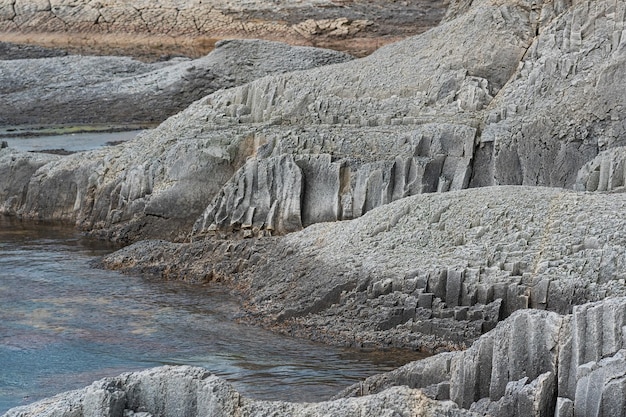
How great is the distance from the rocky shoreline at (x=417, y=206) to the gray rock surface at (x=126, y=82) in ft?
19.6

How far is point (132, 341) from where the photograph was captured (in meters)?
10.5

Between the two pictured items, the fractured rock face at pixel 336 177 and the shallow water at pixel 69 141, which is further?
the shallow water at pixel 69 141

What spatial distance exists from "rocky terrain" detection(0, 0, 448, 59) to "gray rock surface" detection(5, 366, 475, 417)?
983 inches

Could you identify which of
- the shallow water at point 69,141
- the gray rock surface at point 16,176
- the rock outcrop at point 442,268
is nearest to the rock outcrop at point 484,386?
the rock outcrop at point 442,268

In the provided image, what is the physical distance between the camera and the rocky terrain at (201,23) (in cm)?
3181

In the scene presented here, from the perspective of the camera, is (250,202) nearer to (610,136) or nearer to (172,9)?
(610,136)

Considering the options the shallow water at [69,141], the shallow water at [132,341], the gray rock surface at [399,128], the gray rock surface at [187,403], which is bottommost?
the shallow water at [132,341]

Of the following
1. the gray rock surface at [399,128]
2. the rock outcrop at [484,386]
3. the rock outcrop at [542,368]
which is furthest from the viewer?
the gray rock surface at [399,128]

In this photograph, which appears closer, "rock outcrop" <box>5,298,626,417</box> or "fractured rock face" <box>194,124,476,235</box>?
"rock outcrop" <box>5,298,626,417</box>

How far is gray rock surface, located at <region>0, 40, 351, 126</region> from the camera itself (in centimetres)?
2309

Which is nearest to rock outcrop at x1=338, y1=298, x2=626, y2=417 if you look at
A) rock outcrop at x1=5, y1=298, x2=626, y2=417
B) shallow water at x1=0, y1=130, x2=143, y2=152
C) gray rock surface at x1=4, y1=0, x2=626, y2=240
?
rock outcrop at x1=5, y1=298, x2=626, y2=417

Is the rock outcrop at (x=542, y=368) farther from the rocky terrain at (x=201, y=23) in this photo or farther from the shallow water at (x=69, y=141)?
the rocky terrain at (x=201, y=23)

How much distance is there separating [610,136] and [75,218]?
6664 mm

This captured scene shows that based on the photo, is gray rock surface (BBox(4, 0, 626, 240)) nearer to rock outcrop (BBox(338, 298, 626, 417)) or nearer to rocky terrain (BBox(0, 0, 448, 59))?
rock outcrop (BBox(338, 298, 626, 417))
